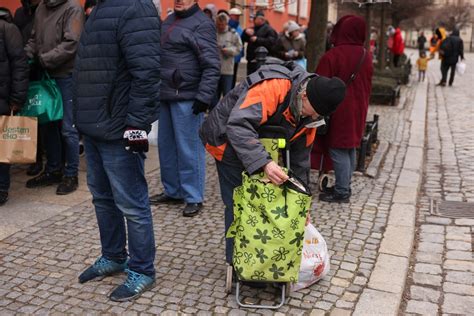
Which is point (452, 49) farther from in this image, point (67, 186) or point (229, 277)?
point (229, 277)

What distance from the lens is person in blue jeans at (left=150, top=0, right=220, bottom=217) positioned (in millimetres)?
4711

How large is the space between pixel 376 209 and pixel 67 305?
307 cm

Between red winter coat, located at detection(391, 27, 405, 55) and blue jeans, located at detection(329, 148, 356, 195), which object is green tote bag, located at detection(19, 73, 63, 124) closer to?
blue jeans, located at detection(329, 148, 356, 195)

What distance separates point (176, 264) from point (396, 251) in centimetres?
166

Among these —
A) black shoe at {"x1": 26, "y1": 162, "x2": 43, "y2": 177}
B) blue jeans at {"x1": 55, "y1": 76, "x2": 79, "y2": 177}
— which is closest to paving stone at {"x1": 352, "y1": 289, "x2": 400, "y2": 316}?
blue jeans at {"x1": 55, "y1": 76, "x2": 79, "y2": 177}

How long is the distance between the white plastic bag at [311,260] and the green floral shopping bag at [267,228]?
319 millimetres

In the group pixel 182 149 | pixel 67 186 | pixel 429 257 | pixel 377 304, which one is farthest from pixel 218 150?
pixel 67 186

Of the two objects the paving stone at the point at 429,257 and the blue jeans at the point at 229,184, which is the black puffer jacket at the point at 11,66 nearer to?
the blue jeans at the point at 229,184

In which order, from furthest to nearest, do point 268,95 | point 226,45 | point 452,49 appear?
point 452,49
point 226,45
point 268,95

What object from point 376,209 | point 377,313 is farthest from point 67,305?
point 376,209

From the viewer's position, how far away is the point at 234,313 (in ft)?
10.9

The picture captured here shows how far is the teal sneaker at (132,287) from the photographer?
3404 millimetres

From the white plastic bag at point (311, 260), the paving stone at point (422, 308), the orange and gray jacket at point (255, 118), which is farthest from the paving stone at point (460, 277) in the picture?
the orange and gray jacket at point (255, 118)

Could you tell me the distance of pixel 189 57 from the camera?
4.76 meters
